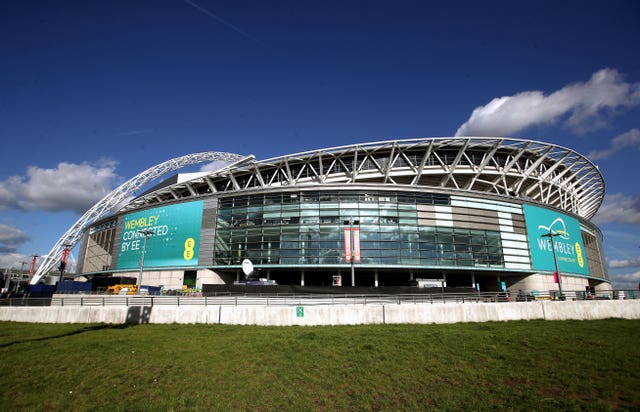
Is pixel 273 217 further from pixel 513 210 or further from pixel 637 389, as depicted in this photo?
pixel 637 389

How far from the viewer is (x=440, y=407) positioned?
32.2 feet

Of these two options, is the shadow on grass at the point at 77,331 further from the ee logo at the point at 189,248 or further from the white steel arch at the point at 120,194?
the white steel arch at the point at 120,194

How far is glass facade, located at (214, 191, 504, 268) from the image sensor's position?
163 ft

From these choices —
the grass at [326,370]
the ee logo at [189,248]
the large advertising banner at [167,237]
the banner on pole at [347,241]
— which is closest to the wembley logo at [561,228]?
the banner on pole at [347,241]

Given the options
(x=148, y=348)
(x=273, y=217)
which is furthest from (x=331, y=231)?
(x=148, y=348)

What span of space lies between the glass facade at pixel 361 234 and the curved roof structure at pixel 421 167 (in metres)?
3.78

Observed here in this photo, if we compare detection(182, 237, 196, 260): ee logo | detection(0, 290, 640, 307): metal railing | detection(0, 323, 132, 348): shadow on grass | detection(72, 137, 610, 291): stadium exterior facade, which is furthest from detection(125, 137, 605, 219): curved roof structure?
detection(0, 323, 132, 348): shadow on grass

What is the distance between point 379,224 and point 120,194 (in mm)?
77128

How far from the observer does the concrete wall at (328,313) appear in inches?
831

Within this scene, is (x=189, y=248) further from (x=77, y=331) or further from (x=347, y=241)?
(x=77, y=331)

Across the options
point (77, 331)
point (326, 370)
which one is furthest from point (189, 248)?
point (326, 370)

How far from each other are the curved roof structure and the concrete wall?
33030 millimetres

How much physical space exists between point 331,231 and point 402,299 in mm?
24197

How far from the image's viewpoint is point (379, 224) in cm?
5056
